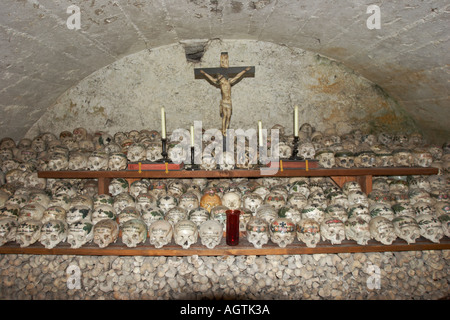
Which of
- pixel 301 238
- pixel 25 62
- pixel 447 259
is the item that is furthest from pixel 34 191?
pixel 447 259

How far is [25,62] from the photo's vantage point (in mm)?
2842

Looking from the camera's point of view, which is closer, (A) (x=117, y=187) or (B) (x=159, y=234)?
(B) (x=159, y=234)

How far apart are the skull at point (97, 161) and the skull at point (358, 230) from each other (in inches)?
97.7

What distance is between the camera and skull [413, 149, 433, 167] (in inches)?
117

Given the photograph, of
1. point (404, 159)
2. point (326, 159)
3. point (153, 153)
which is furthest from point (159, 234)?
point (404, 159)

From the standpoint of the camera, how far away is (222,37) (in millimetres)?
3828

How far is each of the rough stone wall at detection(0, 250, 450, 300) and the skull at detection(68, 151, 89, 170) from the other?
0.93 meters

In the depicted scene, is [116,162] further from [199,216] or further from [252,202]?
[252,202]

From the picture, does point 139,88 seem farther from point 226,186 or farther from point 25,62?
point 226,186

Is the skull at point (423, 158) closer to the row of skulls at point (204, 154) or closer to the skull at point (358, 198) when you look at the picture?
the row of skulls at point (204, 154)

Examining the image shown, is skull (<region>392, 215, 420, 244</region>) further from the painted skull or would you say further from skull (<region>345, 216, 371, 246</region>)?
the painted skull

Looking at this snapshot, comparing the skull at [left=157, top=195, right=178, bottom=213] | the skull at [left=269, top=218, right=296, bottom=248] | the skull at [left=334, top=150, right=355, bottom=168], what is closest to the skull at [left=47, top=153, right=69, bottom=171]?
the skull at [left=157, top=195, right=178, bottom=213]

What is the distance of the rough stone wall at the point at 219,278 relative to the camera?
9.08ft

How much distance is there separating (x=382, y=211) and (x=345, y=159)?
2.02 feet
